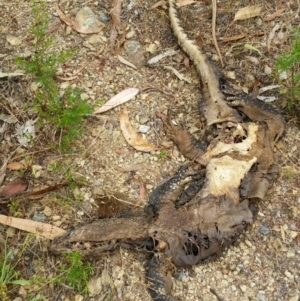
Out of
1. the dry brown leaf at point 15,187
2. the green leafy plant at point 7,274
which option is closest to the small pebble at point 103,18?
the dry brown leaf at point 15,187

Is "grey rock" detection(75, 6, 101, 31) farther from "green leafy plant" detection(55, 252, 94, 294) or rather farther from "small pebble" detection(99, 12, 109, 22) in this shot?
"green leafy plant" detection(55, 252, 94, 294)

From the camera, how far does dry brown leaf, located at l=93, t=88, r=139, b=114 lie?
155 inches

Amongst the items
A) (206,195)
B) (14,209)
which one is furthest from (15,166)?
(206,195)

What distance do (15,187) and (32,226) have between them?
0.32m

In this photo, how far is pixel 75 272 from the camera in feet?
10.7

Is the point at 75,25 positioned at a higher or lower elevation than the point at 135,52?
higher

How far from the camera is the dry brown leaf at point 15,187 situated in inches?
141

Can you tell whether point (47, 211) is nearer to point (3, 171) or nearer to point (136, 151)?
point (3, 171)

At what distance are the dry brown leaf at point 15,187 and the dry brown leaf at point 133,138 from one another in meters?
0.80

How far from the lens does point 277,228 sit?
11.6ft

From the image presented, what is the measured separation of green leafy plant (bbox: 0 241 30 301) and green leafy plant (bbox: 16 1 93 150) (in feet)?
2.73

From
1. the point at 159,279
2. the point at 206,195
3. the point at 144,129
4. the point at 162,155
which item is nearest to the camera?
the point at 159,279

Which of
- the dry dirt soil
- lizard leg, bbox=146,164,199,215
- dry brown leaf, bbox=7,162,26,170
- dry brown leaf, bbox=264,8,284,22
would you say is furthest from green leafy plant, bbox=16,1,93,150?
dry brown leaf, bbox=264,8,284,22

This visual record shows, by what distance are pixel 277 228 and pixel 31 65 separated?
1.96m
